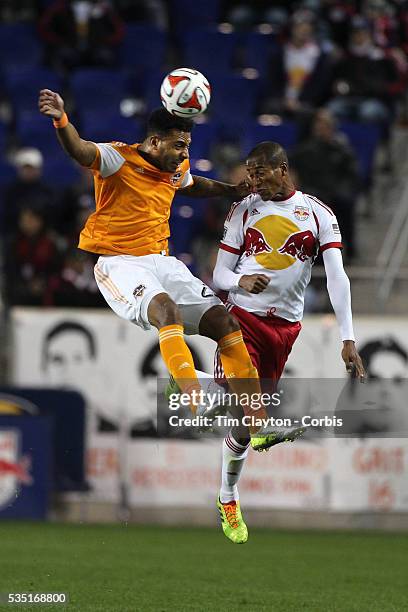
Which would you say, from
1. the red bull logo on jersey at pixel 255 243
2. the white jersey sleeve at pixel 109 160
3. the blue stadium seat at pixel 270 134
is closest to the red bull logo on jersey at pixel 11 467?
the blue stadium seat at pixel 270 134

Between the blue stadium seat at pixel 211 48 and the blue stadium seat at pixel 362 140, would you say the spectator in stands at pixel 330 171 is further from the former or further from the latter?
the blue stadium seat at pixel 211 48

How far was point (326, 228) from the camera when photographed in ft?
31.0

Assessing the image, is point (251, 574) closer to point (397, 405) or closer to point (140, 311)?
point (397, 405)

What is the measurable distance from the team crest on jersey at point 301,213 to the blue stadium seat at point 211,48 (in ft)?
30.6

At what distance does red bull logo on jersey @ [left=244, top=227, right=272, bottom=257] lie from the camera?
9484mm

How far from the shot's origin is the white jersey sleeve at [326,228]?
9398 millimetres

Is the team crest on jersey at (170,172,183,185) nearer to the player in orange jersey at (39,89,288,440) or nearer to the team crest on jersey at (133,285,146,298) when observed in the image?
the player in orange jersey at (39,89,288,440)

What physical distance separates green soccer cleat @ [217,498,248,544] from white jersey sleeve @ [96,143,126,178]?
2.51m

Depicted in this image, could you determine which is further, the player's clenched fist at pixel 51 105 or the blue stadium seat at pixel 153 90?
the blue stadium seat at pixel 153 90

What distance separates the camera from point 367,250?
1593 cm

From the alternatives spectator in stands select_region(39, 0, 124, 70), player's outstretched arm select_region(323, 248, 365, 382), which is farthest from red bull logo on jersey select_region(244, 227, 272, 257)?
spectator in stands select_region(39, 0, 124, 70)

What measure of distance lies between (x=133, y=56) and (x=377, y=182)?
12.5 feet

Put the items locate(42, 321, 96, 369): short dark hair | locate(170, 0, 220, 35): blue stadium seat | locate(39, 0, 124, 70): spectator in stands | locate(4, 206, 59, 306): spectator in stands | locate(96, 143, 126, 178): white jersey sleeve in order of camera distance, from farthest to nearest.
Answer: locate(170, 0, 220, 35): blue stadium seat < locate(39, 0, 124, 70): spectator in stands < locate(42, 321, 96, 369): short dark hair < locate(4, 206, 59, 306): spectator in stands < locate(96, 143, 126, 178): white jersey sleeve

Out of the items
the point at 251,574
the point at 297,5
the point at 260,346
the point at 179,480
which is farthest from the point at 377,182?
the point at 260,346
